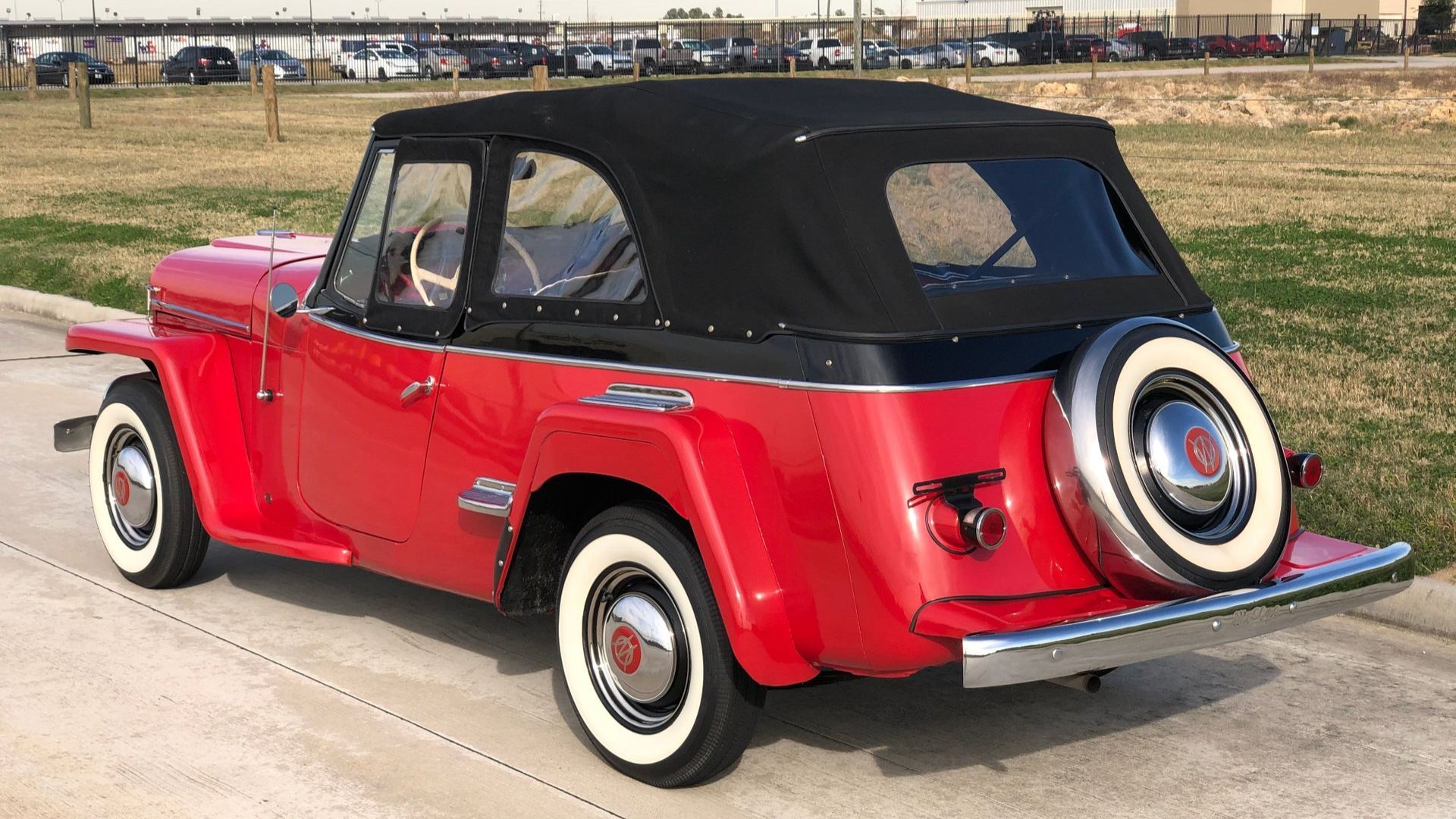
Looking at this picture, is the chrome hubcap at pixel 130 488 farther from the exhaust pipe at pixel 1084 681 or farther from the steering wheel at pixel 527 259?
the exhaust pipe at pixel 1084 681

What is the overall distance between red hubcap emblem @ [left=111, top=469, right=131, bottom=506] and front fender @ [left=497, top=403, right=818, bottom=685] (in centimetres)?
261

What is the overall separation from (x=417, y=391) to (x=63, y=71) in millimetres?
57112

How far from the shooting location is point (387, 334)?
487cm

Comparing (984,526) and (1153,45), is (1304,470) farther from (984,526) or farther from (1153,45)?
(1153,45)

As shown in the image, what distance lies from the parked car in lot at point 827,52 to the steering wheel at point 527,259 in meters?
63.6

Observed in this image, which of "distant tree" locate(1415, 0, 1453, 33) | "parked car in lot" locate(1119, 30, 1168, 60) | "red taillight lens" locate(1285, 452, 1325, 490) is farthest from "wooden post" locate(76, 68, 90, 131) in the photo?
"distant tree" locate(1415, 0, 1453, 33)

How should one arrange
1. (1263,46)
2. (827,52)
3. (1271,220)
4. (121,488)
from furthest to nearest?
(1263,46), (827,52), (1271,220), (121,488)

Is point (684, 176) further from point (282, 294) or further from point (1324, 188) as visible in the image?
point (1324, 188)

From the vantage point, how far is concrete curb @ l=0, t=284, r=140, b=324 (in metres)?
11.7

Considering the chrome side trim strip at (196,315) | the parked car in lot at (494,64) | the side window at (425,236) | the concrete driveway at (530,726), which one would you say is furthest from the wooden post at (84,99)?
the parked car in lot at (494,64)

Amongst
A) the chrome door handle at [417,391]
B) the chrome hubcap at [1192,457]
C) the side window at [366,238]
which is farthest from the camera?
the side window at [366,238]

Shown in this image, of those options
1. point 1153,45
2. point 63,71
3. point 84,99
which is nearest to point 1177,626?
point 84,99

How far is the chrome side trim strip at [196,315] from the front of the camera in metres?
5.53

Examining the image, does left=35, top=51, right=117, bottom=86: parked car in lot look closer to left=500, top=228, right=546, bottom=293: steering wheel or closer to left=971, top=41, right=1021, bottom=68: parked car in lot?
left=971, top=41, right=1021, bottom=68: parked car in lot
